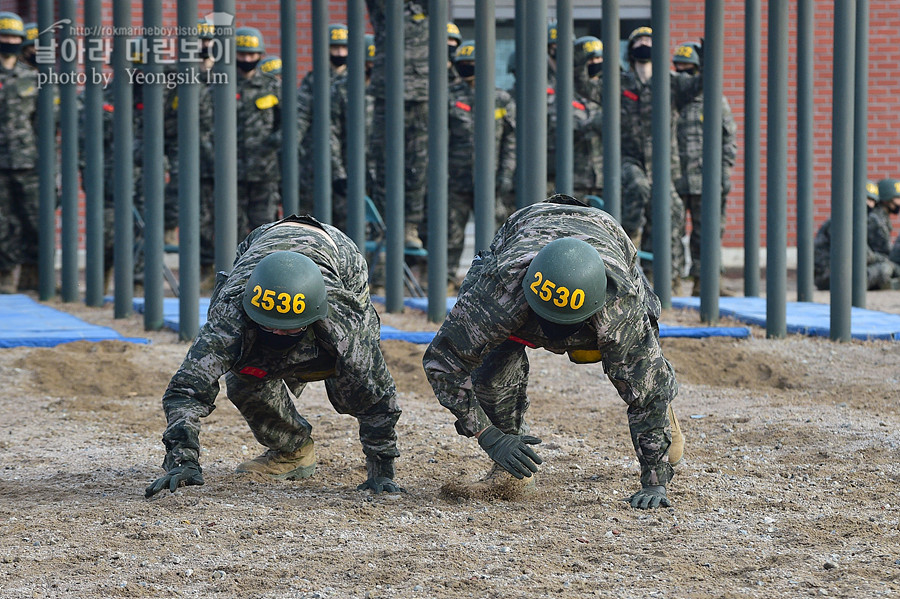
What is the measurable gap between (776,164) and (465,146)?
3.20m

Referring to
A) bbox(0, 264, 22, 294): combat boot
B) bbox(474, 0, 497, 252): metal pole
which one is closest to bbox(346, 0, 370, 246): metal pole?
bbox(474, 0, 497, 252): metal pole

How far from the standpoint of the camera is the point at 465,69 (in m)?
11.0

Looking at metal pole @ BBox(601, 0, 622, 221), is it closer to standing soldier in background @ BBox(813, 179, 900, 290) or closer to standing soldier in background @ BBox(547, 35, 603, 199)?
standing soldier in background @ BBox(547, 35, 603, 199)

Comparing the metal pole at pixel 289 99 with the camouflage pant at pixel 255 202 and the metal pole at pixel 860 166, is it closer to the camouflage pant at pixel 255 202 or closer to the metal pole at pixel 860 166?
the camouflage pant at pixel 255 202

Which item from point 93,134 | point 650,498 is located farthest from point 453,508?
point 93,134

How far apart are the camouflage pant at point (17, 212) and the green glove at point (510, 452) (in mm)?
7456

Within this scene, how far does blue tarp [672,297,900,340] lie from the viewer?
336 inches

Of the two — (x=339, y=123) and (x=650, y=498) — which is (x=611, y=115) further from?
(x=650, y=498)

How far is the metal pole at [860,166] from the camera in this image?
32.8 feet

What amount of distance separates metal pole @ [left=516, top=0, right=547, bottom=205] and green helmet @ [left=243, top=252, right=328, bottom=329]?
4337mm

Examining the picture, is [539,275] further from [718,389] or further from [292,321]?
[718,389]

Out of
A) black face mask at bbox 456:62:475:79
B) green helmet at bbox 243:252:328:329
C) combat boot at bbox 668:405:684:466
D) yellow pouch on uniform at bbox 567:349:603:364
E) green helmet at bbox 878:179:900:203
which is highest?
black face mask at bbox 456:62:475:79

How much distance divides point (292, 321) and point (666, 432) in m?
1.33

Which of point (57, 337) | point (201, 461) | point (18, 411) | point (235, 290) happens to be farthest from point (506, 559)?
point (57, 337)
